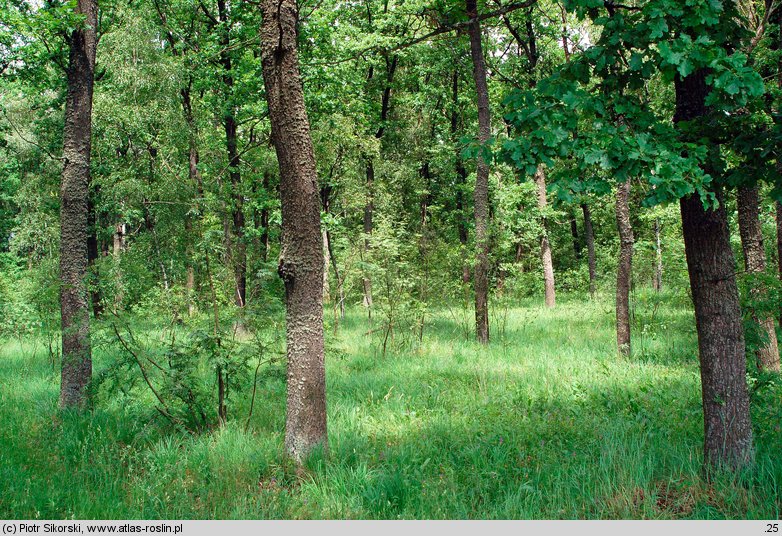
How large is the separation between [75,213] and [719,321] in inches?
288

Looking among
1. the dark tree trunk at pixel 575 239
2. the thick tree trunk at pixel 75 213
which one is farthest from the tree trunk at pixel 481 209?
the dark tree trunk at pixel 575 239

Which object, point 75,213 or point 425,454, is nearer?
point 425,454

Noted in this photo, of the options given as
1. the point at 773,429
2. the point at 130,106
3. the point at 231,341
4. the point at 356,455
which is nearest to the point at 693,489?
the point at 773,429

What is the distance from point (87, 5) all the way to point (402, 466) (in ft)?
23.7

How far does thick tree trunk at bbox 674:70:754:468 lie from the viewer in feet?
13.6

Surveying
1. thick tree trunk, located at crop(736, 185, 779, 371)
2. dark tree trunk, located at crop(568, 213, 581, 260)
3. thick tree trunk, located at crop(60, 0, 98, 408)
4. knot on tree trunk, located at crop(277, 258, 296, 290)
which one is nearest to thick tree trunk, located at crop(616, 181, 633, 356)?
thick tree trunk, located at crop(736, 185, 779, 371)

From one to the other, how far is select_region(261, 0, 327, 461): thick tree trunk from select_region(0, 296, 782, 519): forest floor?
42cm

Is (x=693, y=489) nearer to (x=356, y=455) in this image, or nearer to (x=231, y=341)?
(x=356, y=455)

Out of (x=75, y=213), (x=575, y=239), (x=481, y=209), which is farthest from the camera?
(x=575, y=239)

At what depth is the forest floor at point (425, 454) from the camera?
13.2ft

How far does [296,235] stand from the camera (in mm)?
4828

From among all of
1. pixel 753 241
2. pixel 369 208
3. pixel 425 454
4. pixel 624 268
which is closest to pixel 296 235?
pixel 425 454

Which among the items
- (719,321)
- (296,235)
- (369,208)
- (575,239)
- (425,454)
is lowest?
(425,454)

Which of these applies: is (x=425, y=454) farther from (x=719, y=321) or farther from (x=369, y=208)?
(x=369, y=208)
